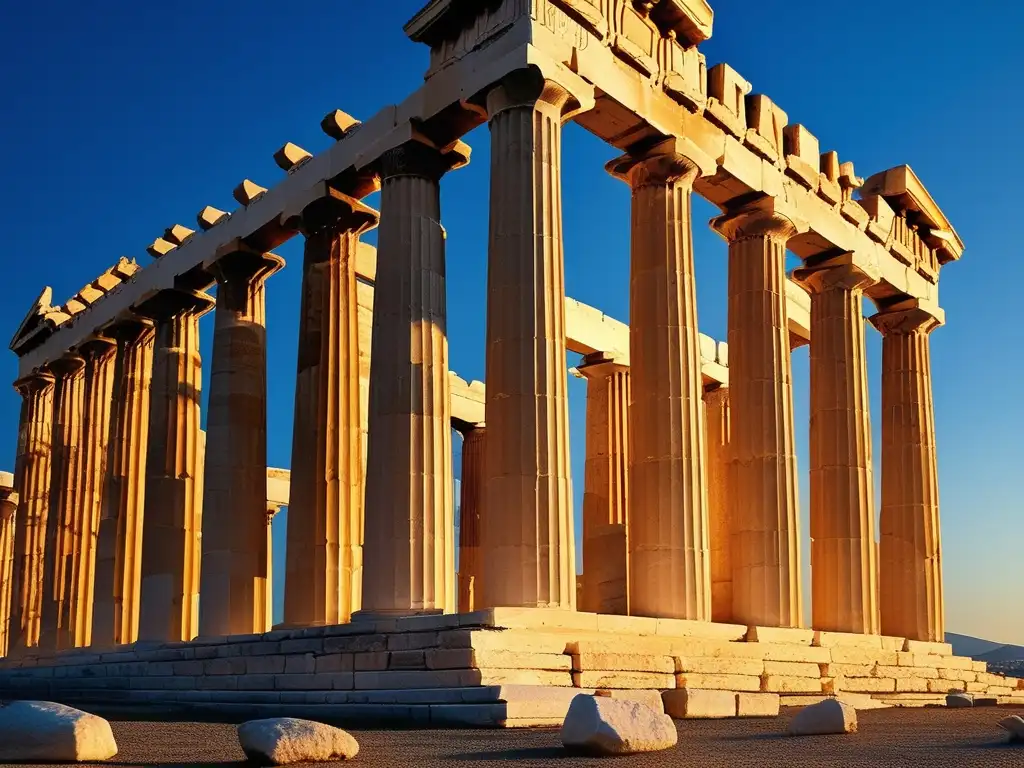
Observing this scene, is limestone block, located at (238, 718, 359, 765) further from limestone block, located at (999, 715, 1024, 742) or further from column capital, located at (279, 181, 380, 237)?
column capital, located at (279, 181, 380, 237)

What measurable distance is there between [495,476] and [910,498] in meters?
24.3

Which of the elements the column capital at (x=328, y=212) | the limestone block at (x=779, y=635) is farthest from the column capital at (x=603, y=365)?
the limestone block at (x=779, y=635)

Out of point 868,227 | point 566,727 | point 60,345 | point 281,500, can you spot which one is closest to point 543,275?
point 566,727

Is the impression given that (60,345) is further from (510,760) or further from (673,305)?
(510,760)

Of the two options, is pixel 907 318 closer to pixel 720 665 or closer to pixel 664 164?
pixel 664 164

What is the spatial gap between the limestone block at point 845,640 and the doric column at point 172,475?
73.8ft

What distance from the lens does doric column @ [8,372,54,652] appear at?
5688cm

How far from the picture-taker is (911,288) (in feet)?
166

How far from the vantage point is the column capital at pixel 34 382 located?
59.9 metres

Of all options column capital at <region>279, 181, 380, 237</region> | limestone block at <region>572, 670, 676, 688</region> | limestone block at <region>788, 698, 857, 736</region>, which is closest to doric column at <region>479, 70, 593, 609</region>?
limestone block at <region>572, 670, 676, 688</region>

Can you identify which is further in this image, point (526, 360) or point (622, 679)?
point (526, 360)

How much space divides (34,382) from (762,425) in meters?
37.0

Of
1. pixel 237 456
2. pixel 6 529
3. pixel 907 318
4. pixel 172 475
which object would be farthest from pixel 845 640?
pixel 6 529

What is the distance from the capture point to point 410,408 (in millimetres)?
33844
